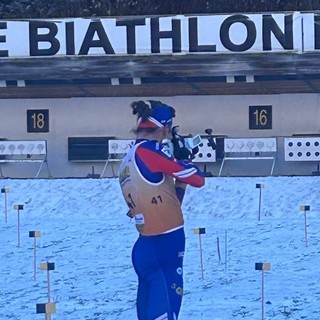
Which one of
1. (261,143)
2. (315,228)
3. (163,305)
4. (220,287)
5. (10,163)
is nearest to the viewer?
(163,305)

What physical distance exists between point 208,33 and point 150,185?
1502 centimetres

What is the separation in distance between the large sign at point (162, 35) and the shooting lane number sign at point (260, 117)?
137cm

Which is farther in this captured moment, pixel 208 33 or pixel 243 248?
pixel 208 33

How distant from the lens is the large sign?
2123 centimetres

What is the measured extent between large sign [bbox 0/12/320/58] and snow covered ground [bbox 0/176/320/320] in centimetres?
351

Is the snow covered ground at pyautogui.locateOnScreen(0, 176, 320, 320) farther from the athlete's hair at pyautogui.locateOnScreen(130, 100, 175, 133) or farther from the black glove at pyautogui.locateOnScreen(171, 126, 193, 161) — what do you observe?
the athlete's hair at pyautogui.locateOnScreen(130, 100, 175, 133)

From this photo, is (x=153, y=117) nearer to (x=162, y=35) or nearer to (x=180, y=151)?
(x=180, y=151)

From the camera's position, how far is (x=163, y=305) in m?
6.78

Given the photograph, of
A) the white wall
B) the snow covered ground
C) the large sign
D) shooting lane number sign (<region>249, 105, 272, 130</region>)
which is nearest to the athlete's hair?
the snow covered ground

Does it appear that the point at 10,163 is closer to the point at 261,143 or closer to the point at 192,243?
the point at 261,143

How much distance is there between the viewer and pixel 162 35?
21719 millimetres

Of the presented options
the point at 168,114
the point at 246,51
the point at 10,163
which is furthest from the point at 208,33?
the point at 168,114

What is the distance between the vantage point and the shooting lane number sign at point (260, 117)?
22219 mm

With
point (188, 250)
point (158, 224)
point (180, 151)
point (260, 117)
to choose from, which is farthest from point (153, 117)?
point (260, 117)
